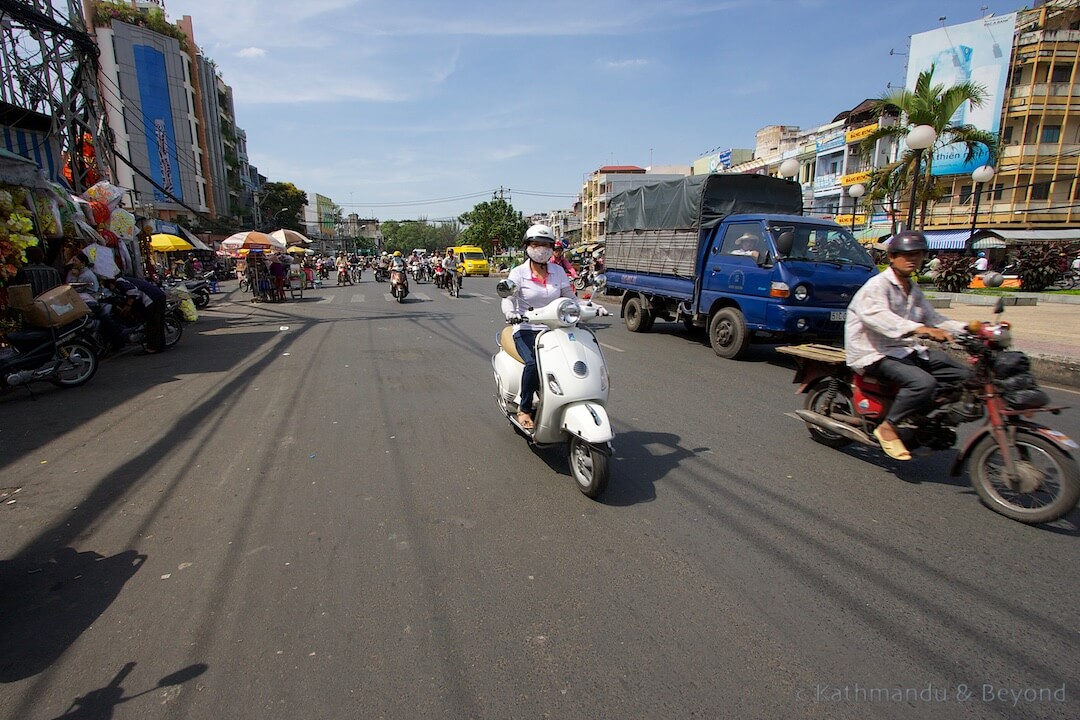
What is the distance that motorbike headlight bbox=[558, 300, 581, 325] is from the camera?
4.16 m

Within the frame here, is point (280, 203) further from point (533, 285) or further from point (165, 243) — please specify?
point (533, 285)

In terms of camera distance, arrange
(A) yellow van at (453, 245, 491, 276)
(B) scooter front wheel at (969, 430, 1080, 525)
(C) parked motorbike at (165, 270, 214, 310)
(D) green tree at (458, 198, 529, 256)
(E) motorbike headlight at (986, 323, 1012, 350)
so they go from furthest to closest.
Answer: (D) green tree at (458, 198, 529, 256) → (A) yellow van at (453, 245, 491, 276) → (C) parked motorbike at (165, 270, 214, 310) → (E) motorbike headlight at (986, 323, 1012, 350) → (B) scooter front wheel at (969, 430, 1080, 525)

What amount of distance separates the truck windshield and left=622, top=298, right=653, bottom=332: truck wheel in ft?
11.2

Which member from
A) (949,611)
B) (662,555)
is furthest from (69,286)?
(949,611)

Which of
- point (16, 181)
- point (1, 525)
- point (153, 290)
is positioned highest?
point (16, 181)

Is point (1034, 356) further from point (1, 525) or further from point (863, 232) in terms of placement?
point (863, 232)

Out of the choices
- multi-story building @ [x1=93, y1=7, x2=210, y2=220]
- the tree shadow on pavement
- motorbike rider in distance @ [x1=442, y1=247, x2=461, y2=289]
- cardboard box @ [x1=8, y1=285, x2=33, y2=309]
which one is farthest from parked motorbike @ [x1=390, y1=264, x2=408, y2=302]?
multi-story building @ [x1=93, y1=7, x2=210, y2=220]

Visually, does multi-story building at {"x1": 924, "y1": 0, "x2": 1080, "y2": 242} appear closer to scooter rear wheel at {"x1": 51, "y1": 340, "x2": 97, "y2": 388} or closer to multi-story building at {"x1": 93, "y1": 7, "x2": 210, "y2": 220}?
scooter rear wheel at {"x1": 51, "y1": 340, "x2": 97, "y2": 388}

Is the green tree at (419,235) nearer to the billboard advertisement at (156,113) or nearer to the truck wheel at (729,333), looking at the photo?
the billboard advertisement at (156,113)

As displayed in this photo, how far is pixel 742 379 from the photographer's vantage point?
24.3ft

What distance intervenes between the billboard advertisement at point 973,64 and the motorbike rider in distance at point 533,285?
1430 inches

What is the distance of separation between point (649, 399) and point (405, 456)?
290 cm

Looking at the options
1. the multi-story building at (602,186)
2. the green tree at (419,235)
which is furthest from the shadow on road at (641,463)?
the green tree at (419,235)

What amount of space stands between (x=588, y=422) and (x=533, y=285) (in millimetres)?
1437
